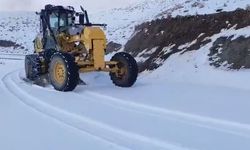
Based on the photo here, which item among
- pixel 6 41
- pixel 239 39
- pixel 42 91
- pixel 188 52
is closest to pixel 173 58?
pixel 188 52

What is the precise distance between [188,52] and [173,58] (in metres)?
0.57

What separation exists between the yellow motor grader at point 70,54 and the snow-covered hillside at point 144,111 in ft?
1.50

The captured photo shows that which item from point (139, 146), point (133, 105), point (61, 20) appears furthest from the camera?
point (61, 20)

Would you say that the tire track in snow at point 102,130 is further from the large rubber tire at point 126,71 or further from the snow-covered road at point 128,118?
the large rubber tire at point 126,71

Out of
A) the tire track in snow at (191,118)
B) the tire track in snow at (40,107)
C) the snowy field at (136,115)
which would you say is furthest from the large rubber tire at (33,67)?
the tire track in snow at (191,118)

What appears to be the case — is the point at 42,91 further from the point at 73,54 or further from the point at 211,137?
the point at 211,137

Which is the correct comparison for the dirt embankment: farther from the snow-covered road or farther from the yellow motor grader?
the snow-covered road

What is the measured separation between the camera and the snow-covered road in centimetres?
659

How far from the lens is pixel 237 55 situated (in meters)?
13.4

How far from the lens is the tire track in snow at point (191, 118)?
740 centimetres

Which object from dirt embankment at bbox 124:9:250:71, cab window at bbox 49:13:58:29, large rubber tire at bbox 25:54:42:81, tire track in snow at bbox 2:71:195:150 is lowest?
tire track in snow at bbox 2:71:195:150

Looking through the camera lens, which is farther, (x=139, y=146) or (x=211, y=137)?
(x=211, y=137)

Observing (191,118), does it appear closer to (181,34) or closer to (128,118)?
(128,118)

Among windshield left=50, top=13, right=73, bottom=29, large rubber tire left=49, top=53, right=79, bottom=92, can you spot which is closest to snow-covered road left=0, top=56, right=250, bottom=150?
large rubber tire left=49, top=53, right=79, bottom=92
